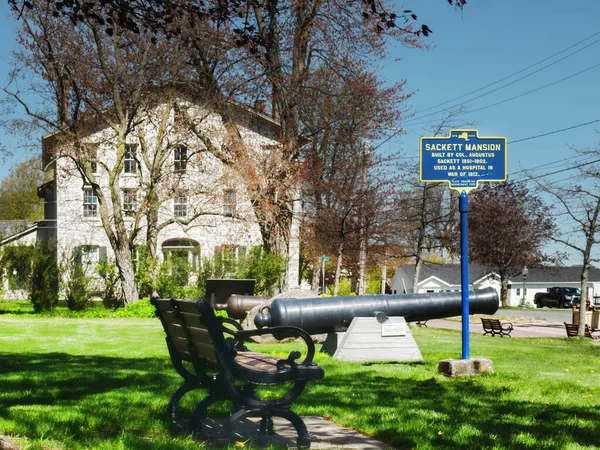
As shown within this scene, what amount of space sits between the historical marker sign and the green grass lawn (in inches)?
91.3

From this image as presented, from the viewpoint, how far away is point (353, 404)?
682 cm

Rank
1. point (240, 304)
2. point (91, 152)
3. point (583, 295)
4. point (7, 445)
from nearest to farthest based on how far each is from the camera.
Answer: point (7, 445) < point (240, 304) < point (583, 295) < point (91, 152)

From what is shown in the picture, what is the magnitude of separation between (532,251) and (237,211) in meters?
41.4

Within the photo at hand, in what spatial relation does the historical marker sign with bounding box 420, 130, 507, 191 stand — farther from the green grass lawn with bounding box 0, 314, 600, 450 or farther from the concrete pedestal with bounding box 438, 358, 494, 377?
the green grass lawn with bounding box 0, 314, 600, 450

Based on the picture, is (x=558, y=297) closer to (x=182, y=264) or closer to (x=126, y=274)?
(x=182, y=264)

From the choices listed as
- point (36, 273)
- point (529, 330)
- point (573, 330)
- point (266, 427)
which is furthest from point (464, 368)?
point (529, 330)

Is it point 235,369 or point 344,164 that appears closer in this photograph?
point 235,369

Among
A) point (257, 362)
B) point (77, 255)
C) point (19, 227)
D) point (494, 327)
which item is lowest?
point (494, 327)

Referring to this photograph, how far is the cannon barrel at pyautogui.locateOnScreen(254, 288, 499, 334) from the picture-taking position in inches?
428

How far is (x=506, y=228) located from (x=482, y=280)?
21.4 metres

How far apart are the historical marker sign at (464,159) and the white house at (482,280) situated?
69.8 meters

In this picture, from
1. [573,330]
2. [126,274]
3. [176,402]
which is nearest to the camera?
[176,402]

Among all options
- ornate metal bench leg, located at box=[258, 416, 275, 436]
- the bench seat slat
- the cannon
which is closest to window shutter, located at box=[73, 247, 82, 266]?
the cannon

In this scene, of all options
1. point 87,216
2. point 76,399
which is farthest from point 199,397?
point 87,216
